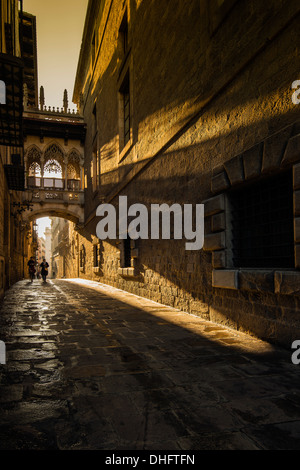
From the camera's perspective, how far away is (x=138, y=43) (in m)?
9.78

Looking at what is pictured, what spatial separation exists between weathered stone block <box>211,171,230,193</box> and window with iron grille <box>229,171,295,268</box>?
0.20 metres

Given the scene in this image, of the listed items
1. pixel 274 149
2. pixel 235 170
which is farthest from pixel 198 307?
pixel 274 149

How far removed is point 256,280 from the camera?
4.17m

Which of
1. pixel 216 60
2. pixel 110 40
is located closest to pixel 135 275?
pixel 216 60

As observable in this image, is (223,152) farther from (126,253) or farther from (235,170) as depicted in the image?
(126,253)

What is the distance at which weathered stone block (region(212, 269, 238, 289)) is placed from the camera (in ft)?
15.1

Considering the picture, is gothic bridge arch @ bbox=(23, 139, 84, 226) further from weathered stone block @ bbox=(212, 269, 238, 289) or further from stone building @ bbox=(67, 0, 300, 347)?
weathered stone block @ bbox=(212, 269, 238, 289)

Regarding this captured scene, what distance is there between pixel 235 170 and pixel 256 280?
1643mm

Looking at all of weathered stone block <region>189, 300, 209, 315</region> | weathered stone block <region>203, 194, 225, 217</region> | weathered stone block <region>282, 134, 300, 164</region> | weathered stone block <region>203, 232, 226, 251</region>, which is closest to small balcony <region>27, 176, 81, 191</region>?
weathered stone block <region>189, 300, 209, 315</region>

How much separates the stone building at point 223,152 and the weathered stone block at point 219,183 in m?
0.02

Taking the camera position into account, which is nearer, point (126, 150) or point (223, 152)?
point (223, 152)

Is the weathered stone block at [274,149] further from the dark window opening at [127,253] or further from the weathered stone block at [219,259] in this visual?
the dark window opening at [127,253]

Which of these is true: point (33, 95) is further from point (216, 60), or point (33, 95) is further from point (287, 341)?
point (287, 341)

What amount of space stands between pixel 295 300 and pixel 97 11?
19.1 m
